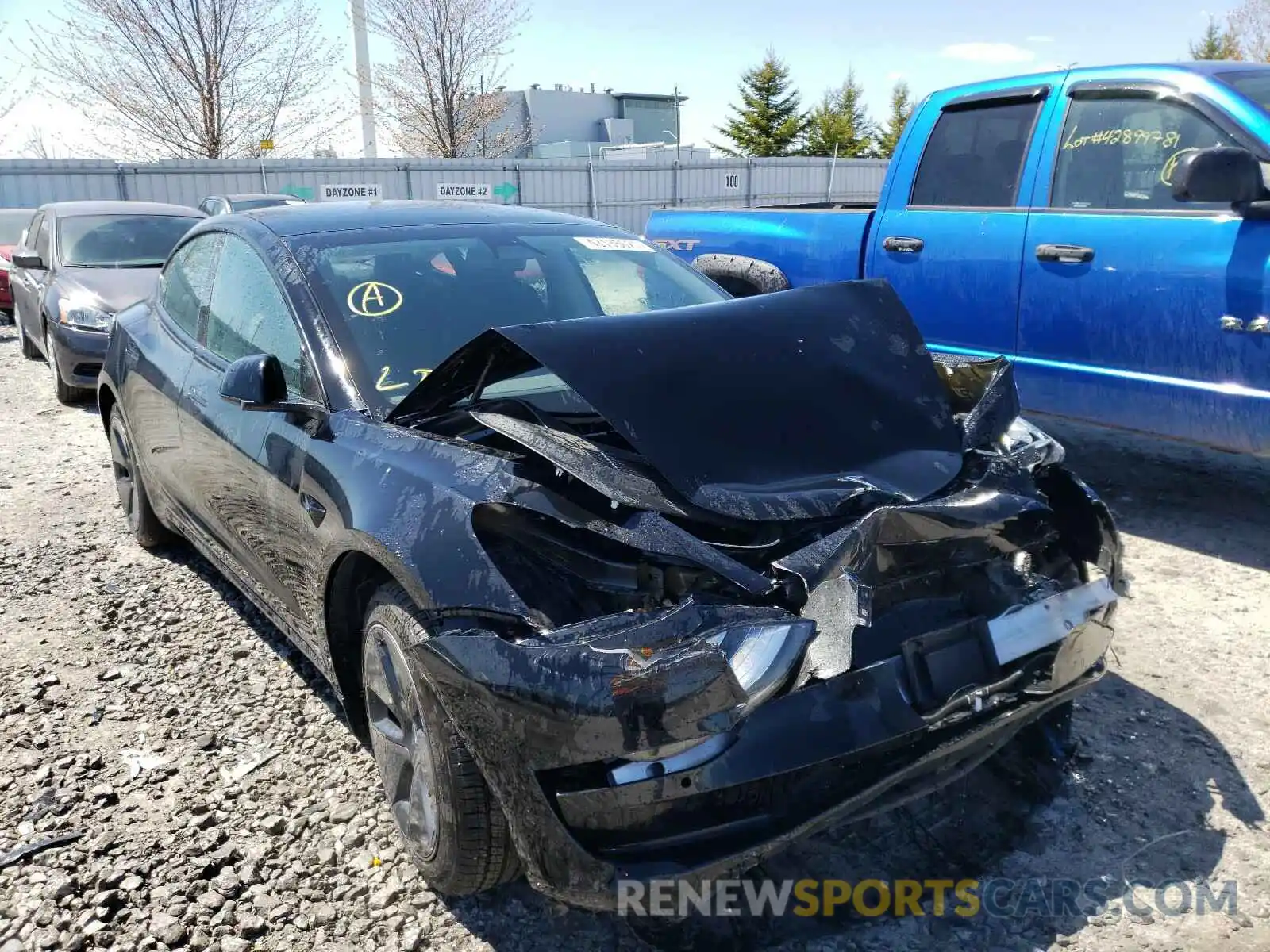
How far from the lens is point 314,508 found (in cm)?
266

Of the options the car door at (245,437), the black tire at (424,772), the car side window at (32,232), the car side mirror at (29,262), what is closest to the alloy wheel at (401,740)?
the black tire at (424,772)

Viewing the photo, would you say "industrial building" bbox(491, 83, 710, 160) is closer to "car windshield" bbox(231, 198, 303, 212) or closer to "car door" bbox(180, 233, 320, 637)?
"car windshield" bbox(231, 198, 303, 212)

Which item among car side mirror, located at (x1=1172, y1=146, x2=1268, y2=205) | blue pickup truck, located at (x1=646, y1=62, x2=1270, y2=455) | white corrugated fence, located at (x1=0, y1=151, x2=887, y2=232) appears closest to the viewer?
car side mirror, located at (x1=1172, y1=146, x2=1268, y2=205)

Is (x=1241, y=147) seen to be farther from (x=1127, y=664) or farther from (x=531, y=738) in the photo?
(x=531, y=738)

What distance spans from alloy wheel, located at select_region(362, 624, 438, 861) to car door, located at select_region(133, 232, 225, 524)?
5.68ft

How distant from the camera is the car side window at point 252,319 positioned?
3016mm

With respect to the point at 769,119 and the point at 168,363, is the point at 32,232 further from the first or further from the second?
the point at 769,119

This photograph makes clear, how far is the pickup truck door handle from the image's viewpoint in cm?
465

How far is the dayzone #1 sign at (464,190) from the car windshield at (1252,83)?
60.7 feet

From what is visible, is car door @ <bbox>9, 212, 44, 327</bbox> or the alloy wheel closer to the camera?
the alloy wheel

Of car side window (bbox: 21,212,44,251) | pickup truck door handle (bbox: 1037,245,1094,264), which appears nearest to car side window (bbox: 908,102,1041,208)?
pickup truck door handle (bbox: 1037,245,1094,264)

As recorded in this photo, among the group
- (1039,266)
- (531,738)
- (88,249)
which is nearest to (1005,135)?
(1039,266)

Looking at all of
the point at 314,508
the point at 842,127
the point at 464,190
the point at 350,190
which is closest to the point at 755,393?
the point at 314,508

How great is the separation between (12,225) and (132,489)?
1262cm
